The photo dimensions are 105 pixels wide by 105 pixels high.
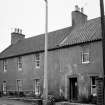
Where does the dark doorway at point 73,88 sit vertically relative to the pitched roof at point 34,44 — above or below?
below

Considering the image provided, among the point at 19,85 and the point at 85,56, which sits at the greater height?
the point at 85,56

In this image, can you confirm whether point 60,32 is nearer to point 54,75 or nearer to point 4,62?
point 54,75

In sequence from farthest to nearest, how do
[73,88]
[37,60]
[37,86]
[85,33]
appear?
[37,60] → [37,86] → [85,33] → [73,88]

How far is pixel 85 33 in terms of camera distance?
80.3 ft

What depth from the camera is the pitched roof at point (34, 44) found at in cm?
2773

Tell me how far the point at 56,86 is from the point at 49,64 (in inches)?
106

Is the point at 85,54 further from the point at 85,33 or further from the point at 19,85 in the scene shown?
the point at 19,85

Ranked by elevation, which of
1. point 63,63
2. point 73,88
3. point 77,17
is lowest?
point 73,88

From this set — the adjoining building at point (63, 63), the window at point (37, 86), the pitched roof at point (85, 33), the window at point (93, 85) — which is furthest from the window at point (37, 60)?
the window at point (93, 85)

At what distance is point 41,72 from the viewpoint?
27109mm

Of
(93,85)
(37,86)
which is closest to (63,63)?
(93,85)

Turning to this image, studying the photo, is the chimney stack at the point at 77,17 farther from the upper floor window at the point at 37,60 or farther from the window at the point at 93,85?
the window at the point at 93,85

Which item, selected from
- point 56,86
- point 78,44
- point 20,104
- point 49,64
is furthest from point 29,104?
point 78,44

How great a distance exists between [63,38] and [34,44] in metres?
5.75
